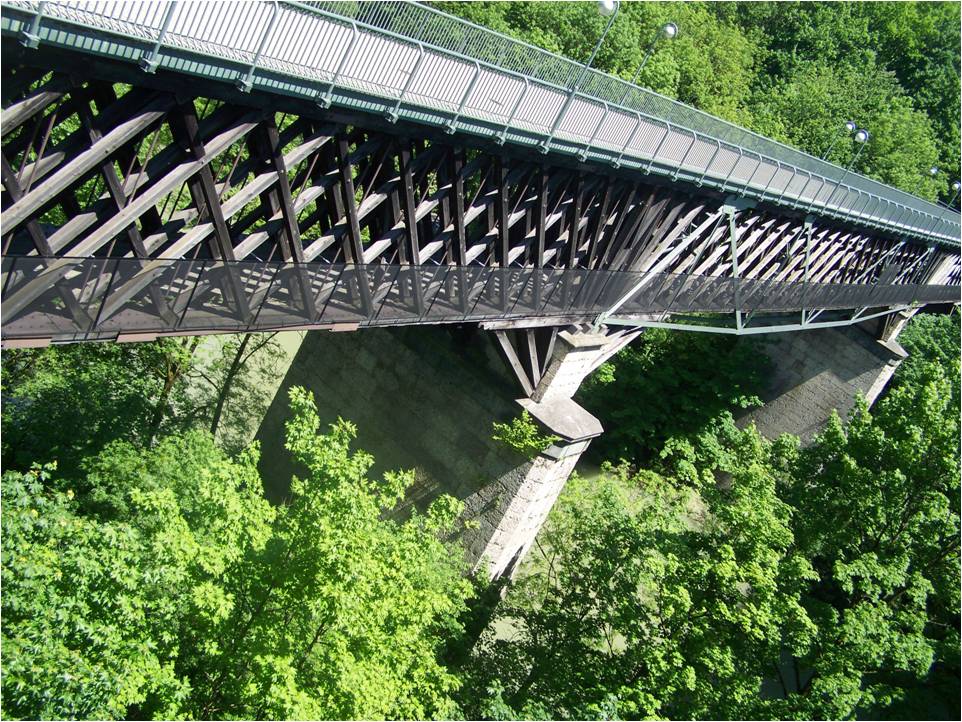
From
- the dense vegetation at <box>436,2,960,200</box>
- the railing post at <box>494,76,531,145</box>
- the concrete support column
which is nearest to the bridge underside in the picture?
the railing post at <box>494,76,531,145</box>

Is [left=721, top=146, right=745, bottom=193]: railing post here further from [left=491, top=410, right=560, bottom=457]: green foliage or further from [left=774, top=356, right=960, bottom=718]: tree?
[left=491, top=410, right=560, bottom=457]: green foliage

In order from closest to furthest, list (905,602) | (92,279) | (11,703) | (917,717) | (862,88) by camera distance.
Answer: (92,279) → (11,703) → (917,717) → (905,602) → (862,88)

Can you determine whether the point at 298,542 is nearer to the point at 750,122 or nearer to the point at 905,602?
the point at 905,602

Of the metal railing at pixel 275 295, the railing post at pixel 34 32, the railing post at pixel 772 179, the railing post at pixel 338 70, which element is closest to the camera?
the railing post at pixel 34 32

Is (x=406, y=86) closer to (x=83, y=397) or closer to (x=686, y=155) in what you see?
(x=686, y=155)

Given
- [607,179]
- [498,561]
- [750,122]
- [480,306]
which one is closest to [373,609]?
[480,306]

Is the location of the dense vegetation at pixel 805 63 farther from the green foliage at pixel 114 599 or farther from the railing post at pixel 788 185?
the green foliage at pixel 114 599

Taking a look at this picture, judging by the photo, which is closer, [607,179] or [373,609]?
[373,609]

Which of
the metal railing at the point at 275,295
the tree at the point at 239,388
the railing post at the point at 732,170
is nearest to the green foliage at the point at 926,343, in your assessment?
the railing post at the point at 732,170
